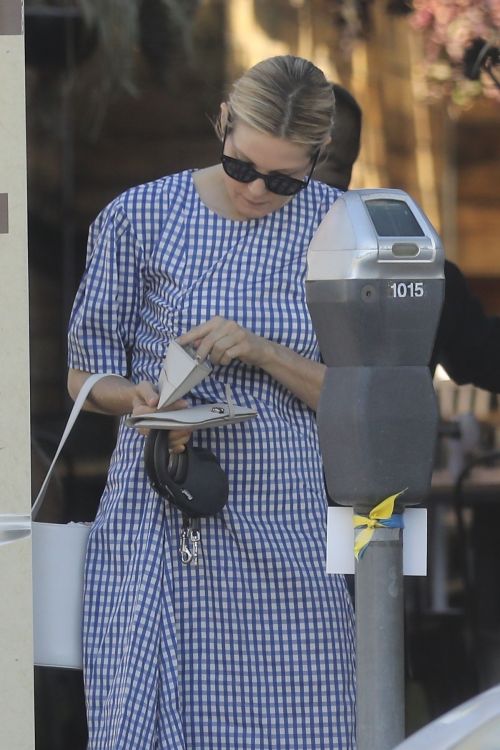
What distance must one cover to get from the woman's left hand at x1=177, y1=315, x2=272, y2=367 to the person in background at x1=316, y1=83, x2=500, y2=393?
2.41 feet

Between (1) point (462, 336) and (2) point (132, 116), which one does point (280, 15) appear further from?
(1) point (462, 336)

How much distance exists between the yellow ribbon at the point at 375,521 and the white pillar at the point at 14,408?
3.00 ft

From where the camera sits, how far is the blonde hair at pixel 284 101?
2934 mm

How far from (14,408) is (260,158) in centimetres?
65

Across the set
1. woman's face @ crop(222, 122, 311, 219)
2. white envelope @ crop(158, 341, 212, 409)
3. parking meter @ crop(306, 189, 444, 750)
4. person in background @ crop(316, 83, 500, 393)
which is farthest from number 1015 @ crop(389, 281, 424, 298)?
person in background @ crop(316, 83, 500, 393)

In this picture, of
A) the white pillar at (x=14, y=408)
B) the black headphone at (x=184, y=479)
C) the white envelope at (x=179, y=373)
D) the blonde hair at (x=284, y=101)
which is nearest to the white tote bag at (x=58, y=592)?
the white pillar at (x=14, y=408)

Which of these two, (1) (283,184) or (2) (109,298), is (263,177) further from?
(2) (109,298)

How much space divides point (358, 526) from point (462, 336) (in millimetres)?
1380

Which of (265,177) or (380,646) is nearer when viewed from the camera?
(380,646)

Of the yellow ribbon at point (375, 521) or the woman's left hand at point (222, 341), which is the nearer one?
the yellow ribbon at point (375, 521)

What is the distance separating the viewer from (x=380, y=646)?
2330mm

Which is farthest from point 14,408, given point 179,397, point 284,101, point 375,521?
point 375,521

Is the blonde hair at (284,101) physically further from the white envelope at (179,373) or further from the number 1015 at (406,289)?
the number 1015 at (406,289)

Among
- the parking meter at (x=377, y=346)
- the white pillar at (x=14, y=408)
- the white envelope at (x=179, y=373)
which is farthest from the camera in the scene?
the white pillar at (x=14, y=408)
